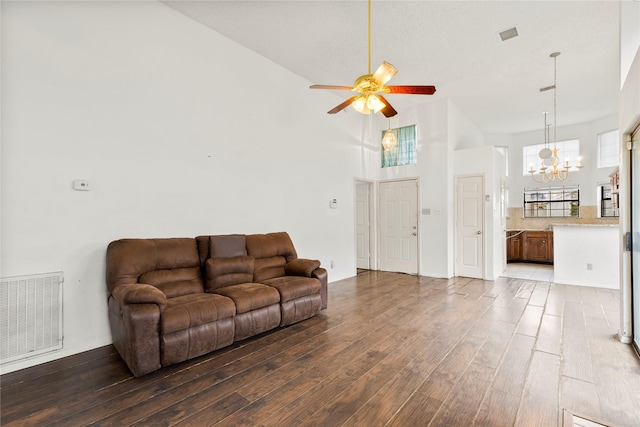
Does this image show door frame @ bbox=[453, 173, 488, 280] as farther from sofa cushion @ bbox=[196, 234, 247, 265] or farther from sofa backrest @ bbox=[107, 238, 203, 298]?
sofa backrest @ bbox=[107, 238, 203, 298]

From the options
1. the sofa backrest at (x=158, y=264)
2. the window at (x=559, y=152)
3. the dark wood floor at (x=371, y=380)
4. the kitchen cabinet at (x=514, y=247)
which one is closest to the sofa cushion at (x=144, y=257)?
the sofa backrest at (x=158, y=264)

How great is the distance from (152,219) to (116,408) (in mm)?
1851

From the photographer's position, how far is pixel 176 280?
309 centimetres

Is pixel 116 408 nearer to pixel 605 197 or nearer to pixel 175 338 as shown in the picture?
pixel 175 338

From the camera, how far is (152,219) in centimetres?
323

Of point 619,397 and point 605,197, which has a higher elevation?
point 605,197

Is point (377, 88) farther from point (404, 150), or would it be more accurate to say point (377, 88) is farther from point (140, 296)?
point (404, 150)

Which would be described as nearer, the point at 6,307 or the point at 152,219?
the point at 6,307

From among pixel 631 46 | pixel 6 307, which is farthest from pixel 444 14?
pixel 6 307

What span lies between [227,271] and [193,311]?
0.86 meters

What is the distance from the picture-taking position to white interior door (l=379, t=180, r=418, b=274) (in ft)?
20.6

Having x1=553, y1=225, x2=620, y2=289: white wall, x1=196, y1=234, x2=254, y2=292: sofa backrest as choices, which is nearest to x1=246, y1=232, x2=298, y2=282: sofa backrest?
x1=196, y1=234, x2=254, y2=292: sofa backrest

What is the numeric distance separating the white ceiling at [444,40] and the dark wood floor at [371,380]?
357cm

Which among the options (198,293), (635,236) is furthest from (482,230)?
(198,293)
